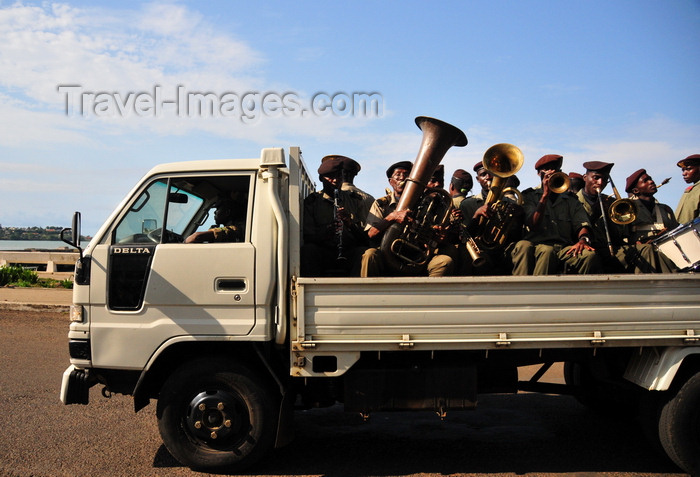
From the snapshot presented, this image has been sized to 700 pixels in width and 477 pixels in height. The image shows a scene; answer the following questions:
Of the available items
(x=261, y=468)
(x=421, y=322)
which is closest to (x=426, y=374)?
(x=421, y=322)

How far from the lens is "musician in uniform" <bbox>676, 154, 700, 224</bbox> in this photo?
6.80 meters

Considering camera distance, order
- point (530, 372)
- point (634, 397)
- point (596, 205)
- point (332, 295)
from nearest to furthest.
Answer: point (332, 295) < point (634, 397) < point (596, 205) < point (530, 372)

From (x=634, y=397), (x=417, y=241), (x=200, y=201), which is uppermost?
(x=200, y=201)

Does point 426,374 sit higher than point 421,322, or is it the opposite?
point 421,322

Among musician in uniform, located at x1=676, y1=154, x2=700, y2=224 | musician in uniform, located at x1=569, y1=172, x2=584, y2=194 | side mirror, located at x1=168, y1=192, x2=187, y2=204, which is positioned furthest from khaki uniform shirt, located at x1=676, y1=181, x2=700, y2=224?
side mirror, located at x1=168, y1=192, x2=187, y2=204

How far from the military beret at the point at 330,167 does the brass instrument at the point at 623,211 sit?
2652mm

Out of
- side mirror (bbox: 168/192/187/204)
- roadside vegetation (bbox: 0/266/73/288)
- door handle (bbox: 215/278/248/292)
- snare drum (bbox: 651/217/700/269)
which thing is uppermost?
side mirror (bbox: 168/192/187/204)

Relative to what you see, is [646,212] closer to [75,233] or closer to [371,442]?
[371,442]

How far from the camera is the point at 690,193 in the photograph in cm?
692

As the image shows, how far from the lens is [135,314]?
4.73 meters

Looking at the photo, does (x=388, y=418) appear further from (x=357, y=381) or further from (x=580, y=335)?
(x=580, y=335)

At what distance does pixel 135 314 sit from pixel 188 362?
0.57 m

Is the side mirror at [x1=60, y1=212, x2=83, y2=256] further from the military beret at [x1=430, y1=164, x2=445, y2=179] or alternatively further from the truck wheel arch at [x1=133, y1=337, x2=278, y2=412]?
→ the military beret at [x1=430, y1=164, x2=445, y2=179]

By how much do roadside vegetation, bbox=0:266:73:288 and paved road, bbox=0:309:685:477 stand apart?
33.5ft
